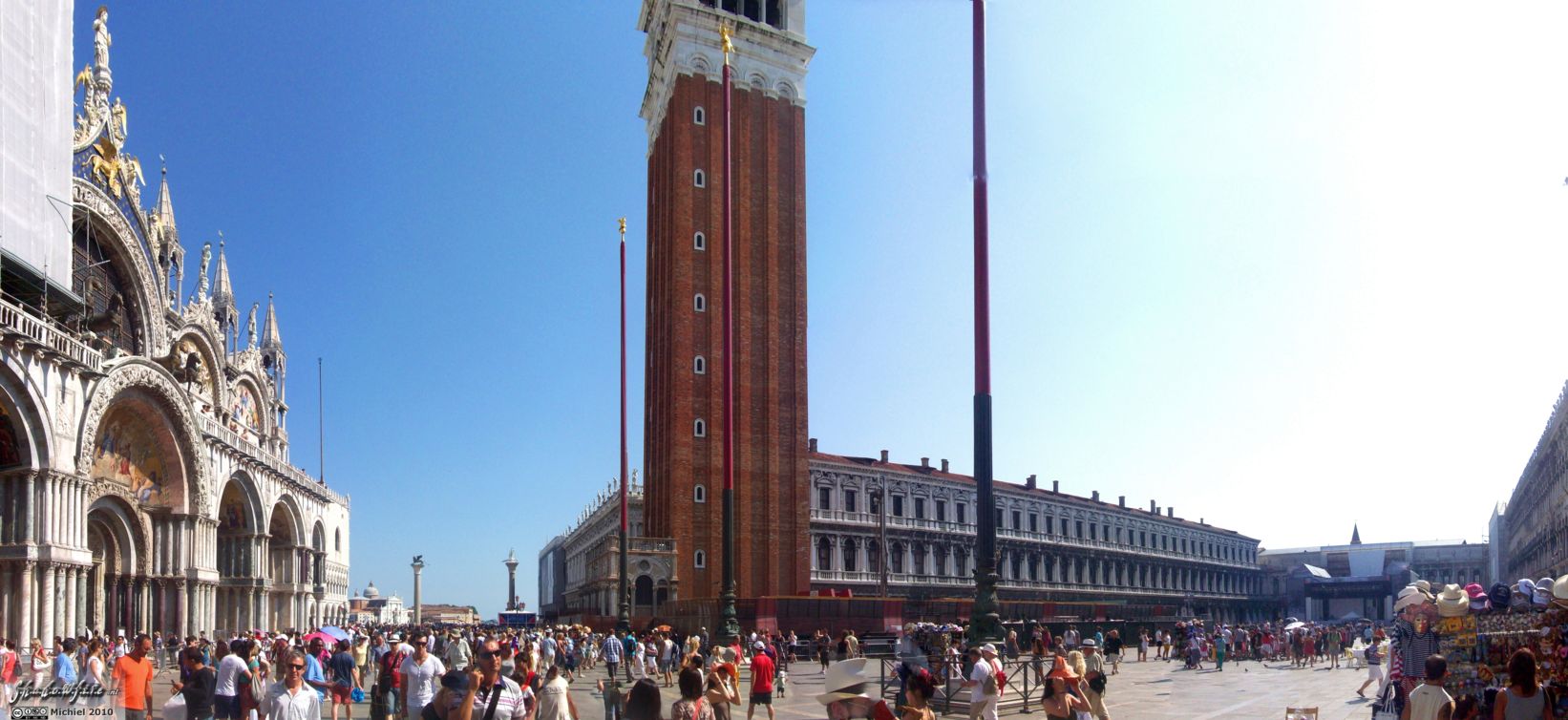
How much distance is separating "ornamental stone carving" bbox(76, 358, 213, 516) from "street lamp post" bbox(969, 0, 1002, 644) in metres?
25.0

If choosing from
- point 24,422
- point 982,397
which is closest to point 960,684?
point 982,397

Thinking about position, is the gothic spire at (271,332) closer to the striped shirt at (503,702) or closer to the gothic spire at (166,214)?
the gothic spire at (166,214)

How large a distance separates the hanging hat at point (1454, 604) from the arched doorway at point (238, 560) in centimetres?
4589

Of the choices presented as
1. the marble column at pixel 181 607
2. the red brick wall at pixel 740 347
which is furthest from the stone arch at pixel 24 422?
the red brick wall at pixel 740 347

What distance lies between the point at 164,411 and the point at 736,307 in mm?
28111

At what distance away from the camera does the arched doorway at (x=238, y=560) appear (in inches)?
1902

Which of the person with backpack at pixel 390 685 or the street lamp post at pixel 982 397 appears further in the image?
the street lamp post at pixel 982 397

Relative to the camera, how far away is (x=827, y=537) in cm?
6662

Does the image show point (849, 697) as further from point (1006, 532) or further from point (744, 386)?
point (1006, 532)

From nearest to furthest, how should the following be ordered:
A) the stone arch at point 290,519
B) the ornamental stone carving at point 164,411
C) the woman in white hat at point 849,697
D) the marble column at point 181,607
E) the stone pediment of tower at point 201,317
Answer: the woman in white hat at point 849,697 → the ornamental stone carving at point 164,411 → the marble column at point 181,607 → the stone pediment of tower at point 201,317 → the stone arch at point 290,519

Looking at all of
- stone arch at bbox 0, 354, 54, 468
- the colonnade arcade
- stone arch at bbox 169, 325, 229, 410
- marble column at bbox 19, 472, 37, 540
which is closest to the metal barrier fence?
stone arch at bbox 0, 354, 54, 468

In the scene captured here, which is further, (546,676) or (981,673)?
(981,673)

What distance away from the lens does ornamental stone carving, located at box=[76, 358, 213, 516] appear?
106 feet

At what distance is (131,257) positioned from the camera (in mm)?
38906
